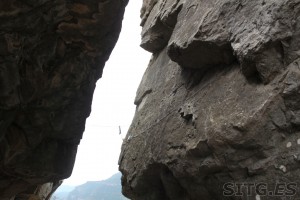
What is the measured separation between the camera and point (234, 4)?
21.9 ft

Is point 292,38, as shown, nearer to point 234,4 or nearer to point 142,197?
point 234,4

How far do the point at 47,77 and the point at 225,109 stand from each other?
4.22 metres

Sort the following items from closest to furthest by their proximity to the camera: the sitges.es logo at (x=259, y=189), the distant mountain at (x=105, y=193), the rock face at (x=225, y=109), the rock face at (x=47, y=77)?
the sitges.es logo at (x=259, y=189) → the rock face at (x=225, y=109) → the rock face at (x=47, y=77) → the distant mountain at (x=105, y=193)

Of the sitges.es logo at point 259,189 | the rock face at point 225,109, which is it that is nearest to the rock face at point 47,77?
the rock face at point 225,109

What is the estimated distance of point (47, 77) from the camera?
7.72 metres

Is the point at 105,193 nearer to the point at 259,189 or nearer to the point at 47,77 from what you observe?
the point at 47,77

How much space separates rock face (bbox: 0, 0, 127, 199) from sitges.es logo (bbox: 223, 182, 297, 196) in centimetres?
445

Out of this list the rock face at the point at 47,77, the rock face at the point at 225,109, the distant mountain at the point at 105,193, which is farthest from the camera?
the distant mountain at the point at 105,193

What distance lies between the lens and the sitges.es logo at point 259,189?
522cm

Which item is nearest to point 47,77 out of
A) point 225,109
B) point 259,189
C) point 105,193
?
point 225,109

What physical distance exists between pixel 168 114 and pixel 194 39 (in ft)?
7.13

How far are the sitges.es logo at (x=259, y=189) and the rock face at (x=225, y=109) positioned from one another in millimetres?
17

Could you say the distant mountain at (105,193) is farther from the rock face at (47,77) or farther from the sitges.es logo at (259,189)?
the sitges.es logo at (259,189)

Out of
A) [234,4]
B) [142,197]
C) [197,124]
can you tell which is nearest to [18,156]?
[142,197]
